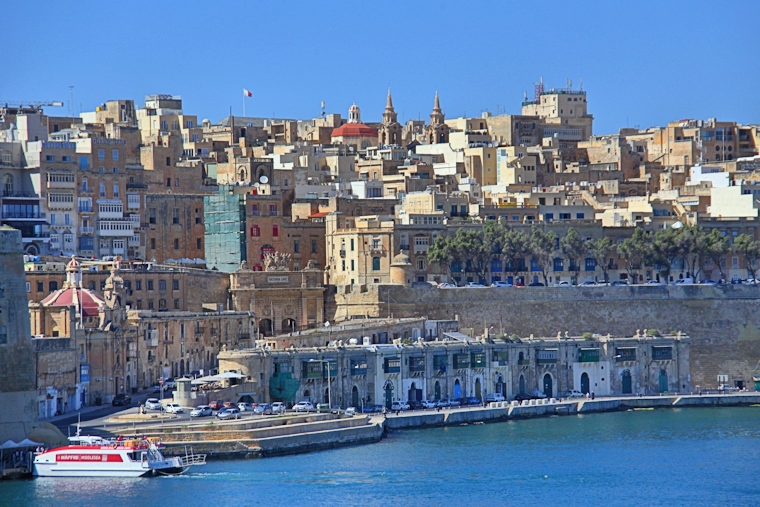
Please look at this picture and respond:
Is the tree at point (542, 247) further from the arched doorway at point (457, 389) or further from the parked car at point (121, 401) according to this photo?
the parked car at point (121, 401)

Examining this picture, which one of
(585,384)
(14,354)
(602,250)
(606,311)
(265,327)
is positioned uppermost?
(602,250)

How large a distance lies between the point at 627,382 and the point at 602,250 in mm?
10506

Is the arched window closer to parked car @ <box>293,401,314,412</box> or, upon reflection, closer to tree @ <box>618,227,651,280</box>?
parked car @ <box>293,401,314,412</box>

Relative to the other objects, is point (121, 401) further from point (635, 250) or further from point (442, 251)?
point (635, 250)

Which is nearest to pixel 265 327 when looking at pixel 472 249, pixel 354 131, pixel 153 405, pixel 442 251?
pixel 442 251

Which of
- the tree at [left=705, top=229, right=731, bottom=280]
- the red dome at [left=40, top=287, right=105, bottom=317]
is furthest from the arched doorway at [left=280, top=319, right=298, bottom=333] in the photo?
the tree at [left=705, top=229, right=731, bottom=280]

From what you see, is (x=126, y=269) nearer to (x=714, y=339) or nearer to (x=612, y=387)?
(x=612, y=387)

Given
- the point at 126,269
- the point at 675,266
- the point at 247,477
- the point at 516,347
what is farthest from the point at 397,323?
the point at 247,477

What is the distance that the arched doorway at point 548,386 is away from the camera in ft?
247

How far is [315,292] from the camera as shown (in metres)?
82.4

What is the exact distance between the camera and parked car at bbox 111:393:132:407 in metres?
65.9

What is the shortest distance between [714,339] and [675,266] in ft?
17.9

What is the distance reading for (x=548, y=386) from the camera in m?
75.5

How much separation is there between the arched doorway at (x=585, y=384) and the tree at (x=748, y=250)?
13815mm
